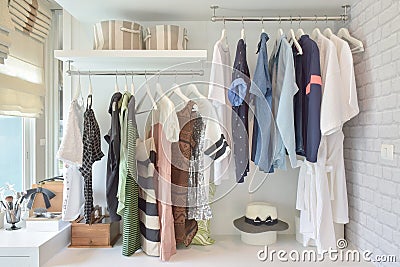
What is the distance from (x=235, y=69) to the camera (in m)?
2.13

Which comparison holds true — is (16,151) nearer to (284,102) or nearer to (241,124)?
(241,124)

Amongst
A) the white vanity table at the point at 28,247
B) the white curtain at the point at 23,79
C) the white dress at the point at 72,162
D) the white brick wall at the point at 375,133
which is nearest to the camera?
the white brick wall at the point at 375,133

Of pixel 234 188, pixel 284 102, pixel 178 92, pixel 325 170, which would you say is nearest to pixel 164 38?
pixel 178 92

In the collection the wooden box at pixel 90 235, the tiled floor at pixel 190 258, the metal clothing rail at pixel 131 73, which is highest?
the metal clothing rail at pixel 131 73

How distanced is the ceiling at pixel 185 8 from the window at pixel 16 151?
119cm

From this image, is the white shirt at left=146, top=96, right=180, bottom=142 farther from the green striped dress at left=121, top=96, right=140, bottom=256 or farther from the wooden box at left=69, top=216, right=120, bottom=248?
the wooden box at left=69, top=216, right=120, bottom=248

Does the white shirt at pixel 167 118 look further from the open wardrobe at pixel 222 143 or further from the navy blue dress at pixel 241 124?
the navy blue dress at pixel 241 124

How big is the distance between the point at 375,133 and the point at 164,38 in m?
1.21

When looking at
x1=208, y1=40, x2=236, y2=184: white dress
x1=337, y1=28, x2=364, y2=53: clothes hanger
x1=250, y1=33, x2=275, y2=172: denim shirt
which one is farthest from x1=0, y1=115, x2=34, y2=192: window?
x1=337, y1=28, x2=364, y2=53: clothes hanger

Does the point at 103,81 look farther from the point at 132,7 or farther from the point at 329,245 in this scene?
the point at 329,245

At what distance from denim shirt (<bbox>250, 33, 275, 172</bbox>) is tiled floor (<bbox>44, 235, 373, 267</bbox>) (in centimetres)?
47

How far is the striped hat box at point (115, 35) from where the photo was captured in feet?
7.19

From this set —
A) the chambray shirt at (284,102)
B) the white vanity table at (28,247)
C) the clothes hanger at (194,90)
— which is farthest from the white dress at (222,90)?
the white vanity table at (28,247)

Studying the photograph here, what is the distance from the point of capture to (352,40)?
2.09m
